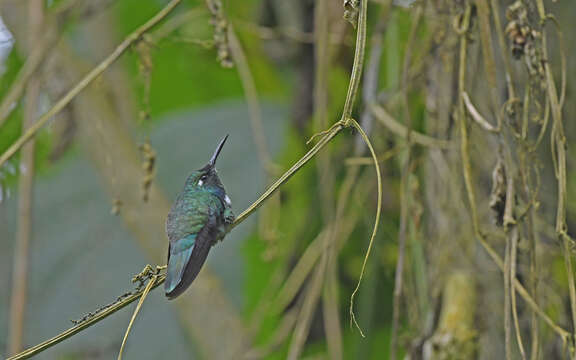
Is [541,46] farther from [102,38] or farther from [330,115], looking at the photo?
[102,38]

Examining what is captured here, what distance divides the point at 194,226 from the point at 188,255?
135 millimetres

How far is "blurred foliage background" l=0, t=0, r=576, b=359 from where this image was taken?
142 centimetres

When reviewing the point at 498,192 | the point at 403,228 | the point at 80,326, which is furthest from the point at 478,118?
the point at 80,326

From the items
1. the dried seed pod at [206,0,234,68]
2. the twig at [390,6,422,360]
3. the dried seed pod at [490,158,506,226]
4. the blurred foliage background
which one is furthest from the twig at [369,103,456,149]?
the dried seed pod at [206,0,234,68]

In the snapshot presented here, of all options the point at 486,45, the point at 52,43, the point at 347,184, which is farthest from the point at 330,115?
the point at 486,45

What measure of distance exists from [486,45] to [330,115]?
1.62 meters

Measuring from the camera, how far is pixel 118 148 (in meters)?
2.85

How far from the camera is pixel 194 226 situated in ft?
3.92

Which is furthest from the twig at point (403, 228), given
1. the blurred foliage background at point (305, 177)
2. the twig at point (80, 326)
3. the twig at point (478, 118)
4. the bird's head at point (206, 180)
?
the twig at point (80, 326)

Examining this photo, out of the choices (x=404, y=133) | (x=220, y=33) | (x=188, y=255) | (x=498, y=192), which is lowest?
(x=498, y=192)

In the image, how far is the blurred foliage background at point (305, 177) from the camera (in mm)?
1416

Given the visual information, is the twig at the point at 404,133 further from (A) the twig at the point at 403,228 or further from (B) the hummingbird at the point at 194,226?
(B) the hummingbird at the point at 194,226

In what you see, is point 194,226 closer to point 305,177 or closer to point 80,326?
point 80,326

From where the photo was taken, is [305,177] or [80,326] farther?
[305,177]
